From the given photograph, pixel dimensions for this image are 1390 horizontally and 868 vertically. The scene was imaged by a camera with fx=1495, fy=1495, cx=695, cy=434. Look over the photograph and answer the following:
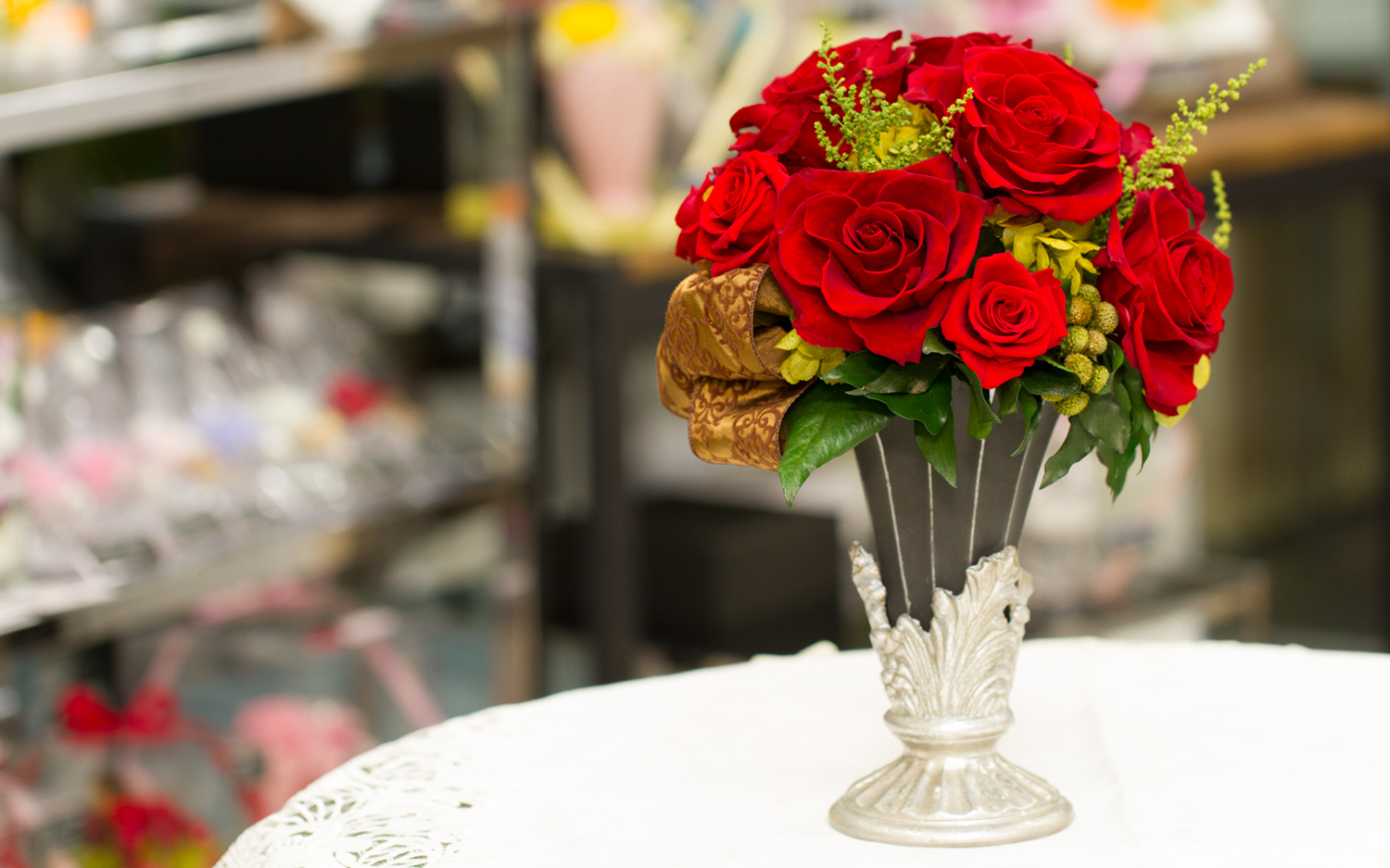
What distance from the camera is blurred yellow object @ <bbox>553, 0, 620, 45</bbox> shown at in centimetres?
235

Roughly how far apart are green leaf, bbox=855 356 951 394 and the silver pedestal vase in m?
0.06

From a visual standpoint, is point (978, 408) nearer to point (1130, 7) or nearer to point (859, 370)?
point (859, 370)

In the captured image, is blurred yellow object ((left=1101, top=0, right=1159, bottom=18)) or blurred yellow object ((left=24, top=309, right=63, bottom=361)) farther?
blurred yellow object ((left=1101, top=0, right=1159, bottom=18))

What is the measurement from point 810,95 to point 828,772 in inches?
19.1

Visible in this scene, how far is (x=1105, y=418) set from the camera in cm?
87

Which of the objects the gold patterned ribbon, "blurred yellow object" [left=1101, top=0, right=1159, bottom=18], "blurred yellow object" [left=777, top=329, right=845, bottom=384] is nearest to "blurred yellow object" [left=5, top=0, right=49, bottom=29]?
the gold patterned ribbon

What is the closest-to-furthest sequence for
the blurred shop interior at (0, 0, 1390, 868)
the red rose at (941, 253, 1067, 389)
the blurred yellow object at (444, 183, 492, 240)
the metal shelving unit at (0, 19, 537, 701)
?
the red rose at (941, 253, 1067, 389) < the metal shelving unit at (0, 19, 537, 701) < the blurred shop interior at (0, 0, 1390, 868) < the blurred yellow object at (444, 183, 492, 240)

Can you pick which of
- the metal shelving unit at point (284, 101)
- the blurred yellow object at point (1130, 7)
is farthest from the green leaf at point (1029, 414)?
the blurred yellow object at point (1130, 7)

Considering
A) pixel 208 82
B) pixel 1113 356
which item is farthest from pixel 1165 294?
pixel 208 82

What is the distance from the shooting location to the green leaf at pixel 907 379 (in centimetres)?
83

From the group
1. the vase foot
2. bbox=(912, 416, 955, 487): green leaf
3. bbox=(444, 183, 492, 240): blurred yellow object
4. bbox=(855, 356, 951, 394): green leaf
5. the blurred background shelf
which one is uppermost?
the blurred background shelf

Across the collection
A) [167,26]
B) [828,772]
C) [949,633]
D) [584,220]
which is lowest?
[828,772]

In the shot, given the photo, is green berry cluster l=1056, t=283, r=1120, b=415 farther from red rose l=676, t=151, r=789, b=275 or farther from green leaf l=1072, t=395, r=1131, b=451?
red rose l=676, t=151, r=789, b=275

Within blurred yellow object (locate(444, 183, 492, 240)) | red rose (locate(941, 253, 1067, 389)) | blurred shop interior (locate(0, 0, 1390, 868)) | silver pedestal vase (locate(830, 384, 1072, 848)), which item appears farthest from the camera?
blurred yellow object (locate(444, 183, 492, 240))
